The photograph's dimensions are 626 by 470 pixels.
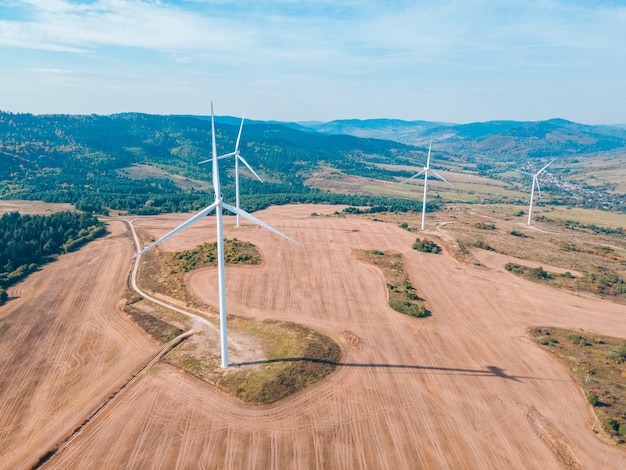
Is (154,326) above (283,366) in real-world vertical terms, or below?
below

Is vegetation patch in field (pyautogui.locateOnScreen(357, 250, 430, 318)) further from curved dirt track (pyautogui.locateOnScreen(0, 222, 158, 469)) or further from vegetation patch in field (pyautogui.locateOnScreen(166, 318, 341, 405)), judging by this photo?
curved dirt track (pyautogui.locateOnScreen(0, 222, 158, 469))

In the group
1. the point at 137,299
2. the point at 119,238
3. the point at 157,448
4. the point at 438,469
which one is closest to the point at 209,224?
the point at 119,238

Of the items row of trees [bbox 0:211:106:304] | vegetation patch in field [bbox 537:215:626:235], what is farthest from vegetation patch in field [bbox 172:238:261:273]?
vegetation patch in field [bbox 537:215:626:235]

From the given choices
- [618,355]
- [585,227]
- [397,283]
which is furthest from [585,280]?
[585,227]

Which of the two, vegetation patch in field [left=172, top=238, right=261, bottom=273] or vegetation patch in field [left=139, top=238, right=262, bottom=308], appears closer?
vegetation patch in field [left=139, top=238, right=262, bottom=308]

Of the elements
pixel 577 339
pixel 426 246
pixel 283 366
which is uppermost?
pixel 426 246

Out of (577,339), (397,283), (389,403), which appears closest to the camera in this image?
(389,403)

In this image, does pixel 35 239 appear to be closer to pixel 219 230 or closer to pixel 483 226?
pixel 219 230

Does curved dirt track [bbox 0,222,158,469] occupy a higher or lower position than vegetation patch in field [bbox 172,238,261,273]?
lower
